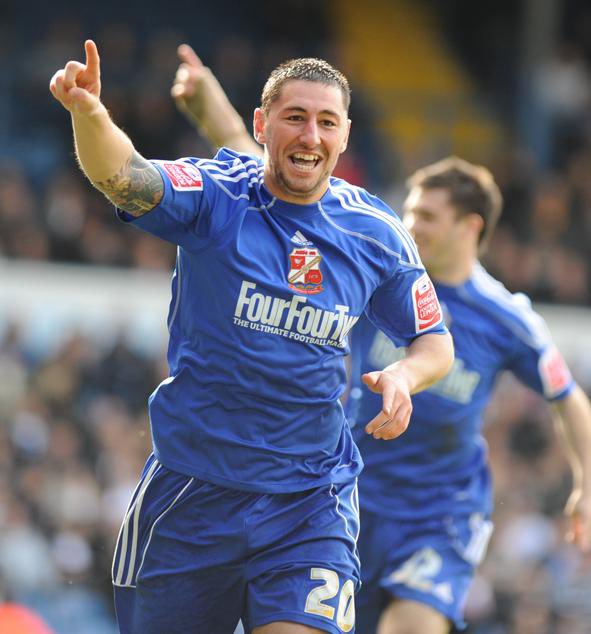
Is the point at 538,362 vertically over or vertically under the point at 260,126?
under

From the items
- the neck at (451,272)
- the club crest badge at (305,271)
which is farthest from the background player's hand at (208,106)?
the club crest badge at (305,271)

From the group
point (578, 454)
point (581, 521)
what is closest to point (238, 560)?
point (581, 521)

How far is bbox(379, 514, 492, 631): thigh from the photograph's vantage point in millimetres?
6535

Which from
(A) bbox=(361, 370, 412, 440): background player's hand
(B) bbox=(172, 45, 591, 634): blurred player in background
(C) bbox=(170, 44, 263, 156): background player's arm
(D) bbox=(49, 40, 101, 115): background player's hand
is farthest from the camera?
(C) bbox=(170, 44, 263, 156): background player's arm

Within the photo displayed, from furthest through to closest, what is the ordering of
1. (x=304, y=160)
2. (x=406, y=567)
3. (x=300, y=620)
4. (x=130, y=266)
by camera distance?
(x=130, y=266), (x=406, y=567), (x=304, y=160), (x=300, y=620)

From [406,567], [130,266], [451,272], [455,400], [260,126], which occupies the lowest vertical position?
[406,567]

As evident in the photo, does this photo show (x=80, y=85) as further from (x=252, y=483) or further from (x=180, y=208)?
(x=252, y=483)

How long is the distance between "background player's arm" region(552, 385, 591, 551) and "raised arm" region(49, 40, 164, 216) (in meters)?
2.98

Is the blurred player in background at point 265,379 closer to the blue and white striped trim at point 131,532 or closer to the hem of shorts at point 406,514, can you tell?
the blue and white striped trim at point 131,532

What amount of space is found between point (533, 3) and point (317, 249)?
15409mm

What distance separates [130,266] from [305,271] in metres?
9.47

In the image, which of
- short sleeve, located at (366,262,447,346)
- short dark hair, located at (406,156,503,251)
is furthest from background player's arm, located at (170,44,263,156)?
short sleeve, located at (366,262,447,346)

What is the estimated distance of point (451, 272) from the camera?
22.4 ft

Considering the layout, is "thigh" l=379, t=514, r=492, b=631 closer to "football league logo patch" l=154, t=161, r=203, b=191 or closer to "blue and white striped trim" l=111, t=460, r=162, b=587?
"blue and white striped trim" l=111, t=460, r=162, b=587
